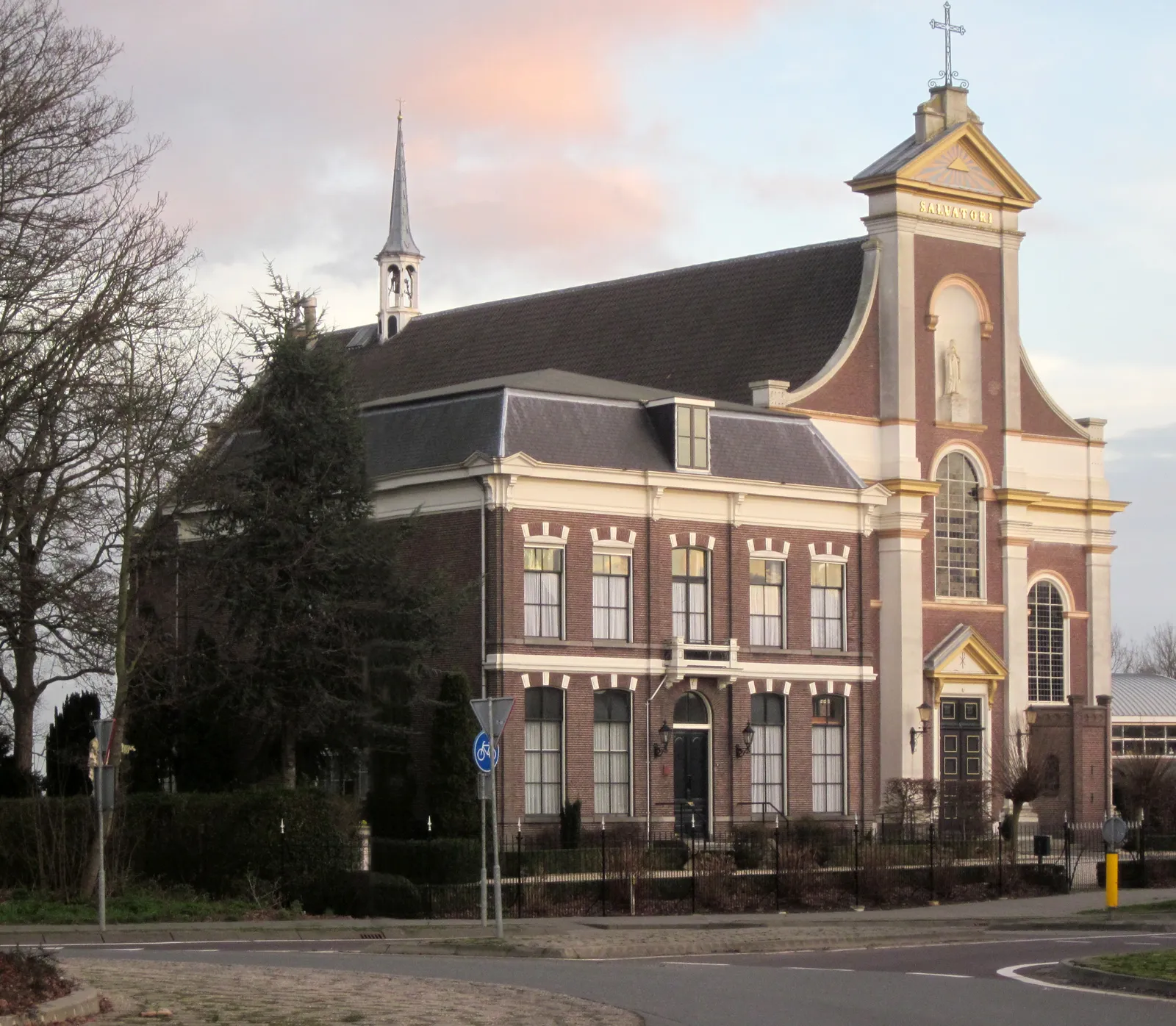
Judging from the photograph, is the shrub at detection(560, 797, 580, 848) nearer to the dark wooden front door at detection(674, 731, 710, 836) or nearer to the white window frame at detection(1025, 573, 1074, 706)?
the dark wooden front door at detection(674, 731, 710, 836)

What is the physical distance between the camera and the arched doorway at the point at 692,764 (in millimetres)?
A: 47969

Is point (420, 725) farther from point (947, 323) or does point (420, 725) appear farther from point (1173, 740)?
point (1173, 740)

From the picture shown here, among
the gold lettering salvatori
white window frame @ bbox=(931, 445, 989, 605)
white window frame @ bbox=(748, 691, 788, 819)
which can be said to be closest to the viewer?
white window frame @ bbox=(748, 691, 788, 819)

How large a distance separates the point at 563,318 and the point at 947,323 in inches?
490

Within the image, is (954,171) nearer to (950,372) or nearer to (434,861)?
(950,372)

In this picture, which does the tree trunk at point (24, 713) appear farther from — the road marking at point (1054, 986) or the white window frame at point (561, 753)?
the road marking at point (1054, 986)

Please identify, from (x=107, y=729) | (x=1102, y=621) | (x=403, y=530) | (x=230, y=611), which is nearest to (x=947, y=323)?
(x=1102, y=621)

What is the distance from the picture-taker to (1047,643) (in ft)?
207

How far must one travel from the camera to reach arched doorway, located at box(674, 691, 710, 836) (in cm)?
4797

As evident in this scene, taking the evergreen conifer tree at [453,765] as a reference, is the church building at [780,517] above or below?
above

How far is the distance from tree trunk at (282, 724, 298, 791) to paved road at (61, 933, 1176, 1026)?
459 inches

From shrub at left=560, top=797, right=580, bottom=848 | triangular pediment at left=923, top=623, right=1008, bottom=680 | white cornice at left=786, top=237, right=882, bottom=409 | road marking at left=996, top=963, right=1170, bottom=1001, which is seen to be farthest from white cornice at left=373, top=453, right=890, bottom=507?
road marking at left=996, top=963, right=1170, bottom=1001

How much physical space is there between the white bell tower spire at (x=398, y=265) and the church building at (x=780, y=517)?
8.67 ft

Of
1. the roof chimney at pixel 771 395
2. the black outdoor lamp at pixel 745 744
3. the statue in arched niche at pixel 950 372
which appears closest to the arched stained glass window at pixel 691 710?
the black outdoor lamp at pixel 745 744
